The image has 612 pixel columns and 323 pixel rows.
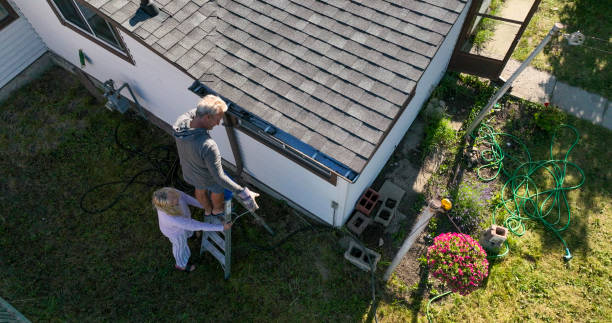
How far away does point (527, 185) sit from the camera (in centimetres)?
801

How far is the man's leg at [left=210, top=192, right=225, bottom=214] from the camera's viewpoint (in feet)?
20.4

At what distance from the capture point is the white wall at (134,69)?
22.5 feet

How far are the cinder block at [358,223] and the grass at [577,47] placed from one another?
6.48 metres

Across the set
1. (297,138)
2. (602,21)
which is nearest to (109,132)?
(297,138)

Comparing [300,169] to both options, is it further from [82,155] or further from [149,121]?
[82,155]

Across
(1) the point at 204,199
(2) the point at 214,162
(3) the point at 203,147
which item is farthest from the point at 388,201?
(3) the point at 203,147

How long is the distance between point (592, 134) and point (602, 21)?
164 inches

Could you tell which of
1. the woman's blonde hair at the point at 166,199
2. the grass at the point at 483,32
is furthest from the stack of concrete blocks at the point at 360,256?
the grass at the point at 483,32

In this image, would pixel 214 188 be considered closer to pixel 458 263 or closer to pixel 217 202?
pixel 217 202

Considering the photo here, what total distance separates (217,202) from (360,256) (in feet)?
9.63

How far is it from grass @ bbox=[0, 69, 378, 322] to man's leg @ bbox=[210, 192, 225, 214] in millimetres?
1131

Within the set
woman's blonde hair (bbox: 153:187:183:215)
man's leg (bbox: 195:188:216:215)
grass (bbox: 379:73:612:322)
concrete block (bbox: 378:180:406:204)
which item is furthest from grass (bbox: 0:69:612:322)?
woman's blonde hair (bbox: 153:187:183:215)

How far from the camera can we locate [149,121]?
360 inches

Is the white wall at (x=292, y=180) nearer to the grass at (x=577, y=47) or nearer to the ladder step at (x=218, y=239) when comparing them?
the ladder step at (x=218, y=239)
